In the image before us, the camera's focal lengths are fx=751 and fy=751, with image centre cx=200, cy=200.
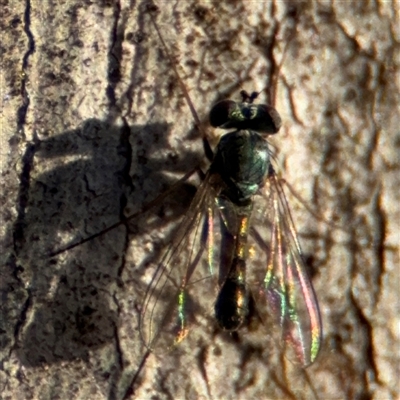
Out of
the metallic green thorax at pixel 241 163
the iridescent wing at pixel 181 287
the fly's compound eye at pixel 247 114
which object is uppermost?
the fly's compound eye at pixel 247 114

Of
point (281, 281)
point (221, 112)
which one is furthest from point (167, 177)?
point (281, 281)

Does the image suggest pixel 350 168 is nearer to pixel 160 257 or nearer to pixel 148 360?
pixel 160 257

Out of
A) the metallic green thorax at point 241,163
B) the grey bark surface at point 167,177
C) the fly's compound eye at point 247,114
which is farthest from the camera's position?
the metallic green thorax at point 241,163

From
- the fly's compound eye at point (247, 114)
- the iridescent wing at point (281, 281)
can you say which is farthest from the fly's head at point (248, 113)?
the iridescent wing at point (281, 281)

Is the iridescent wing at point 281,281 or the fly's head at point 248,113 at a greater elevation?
the fly's head at point 248,113

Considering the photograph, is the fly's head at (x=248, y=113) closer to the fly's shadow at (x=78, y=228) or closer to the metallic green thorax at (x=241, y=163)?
the metallic green thorax at (x=241, y=163)

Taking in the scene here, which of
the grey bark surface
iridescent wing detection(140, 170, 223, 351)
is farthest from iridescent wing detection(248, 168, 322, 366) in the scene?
iridescent wing detection(140, 170, 223, 351)
